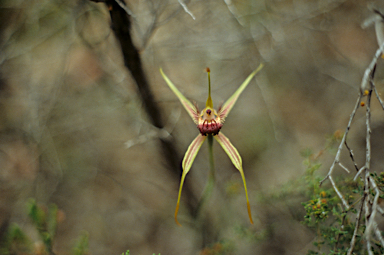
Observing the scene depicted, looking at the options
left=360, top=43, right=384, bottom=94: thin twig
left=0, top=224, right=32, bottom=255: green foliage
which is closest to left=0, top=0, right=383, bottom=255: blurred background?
left=0, top=224, right=32, bottom=255: green foliage

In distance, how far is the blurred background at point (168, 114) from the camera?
254 cm

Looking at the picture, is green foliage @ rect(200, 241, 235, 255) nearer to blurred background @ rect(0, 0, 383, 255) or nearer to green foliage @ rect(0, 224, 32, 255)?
blurred background @ rect(0, 0, 383, 255)

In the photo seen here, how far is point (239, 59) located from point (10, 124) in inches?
98.6

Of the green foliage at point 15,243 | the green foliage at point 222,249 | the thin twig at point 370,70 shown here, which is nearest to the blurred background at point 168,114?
the green foliage at point 222,249

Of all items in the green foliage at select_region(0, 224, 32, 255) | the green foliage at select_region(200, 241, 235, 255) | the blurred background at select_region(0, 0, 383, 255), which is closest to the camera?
the green foliage at select_region(0, 224, 32, 255)

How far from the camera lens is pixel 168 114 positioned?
292 centimetres

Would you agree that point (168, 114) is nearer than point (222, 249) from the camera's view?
No

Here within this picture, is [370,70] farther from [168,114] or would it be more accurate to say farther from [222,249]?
[168,114]

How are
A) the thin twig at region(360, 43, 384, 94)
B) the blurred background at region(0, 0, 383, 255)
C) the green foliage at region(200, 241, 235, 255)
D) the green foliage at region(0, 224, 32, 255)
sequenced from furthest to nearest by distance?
the blurred background at region(0, 0, 383, 255) < the green foliage at region(200, 241, 235, 255) < the green foliage at region(0, 224, 32, 255) < the thin twig at region(360, 43, 384, 94)

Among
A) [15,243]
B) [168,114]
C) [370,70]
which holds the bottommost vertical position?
[15,243]

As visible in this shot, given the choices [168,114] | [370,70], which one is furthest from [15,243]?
[370,70]

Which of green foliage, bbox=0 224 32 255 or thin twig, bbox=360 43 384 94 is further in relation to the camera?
green foliage, bbox=0 224 32 255

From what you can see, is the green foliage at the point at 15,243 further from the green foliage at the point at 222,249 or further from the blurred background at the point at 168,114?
the green foliage at the point at 222,249

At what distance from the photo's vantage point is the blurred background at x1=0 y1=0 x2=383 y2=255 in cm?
254
